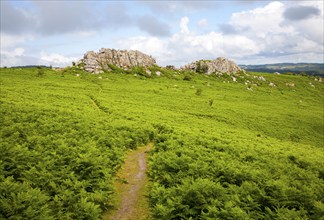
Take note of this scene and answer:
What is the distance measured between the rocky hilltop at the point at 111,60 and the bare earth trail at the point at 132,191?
91.8m

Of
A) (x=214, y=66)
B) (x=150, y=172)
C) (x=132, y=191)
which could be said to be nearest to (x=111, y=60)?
(x=214, y=66)

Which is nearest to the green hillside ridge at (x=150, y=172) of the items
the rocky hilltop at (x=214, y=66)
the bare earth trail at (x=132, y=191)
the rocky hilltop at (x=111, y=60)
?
the bare earth trail at (x=132, y=191)

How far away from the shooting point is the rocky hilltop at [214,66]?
5719 inches

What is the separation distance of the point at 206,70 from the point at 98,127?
119m

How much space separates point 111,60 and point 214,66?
192ft

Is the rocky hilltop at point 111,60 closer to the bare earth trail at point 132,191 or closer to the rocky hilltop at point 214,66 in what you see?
the rocky hilltop at point 214,66

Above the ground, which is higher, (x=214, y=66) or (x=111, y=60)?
(x=111, y=60)

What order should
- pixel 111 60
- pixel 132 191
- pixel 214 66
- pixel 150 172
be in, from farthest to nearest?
pixel 214 66
pixel 111 60
pixel 150 172
pixel 132 191

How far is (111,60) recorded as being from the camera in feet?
412

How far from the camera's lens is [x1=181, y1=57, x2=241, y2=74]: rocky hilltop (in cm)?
14525

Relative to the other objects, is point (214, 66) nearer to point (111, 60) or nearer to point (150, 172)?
point (111, 60)

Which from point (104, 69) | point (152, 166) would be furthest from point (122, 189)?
point (104, 69)

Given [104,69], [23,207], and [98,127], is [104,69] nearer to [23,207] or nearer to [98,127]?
[98,127]

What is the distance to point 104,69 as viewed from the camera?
11575 cm
